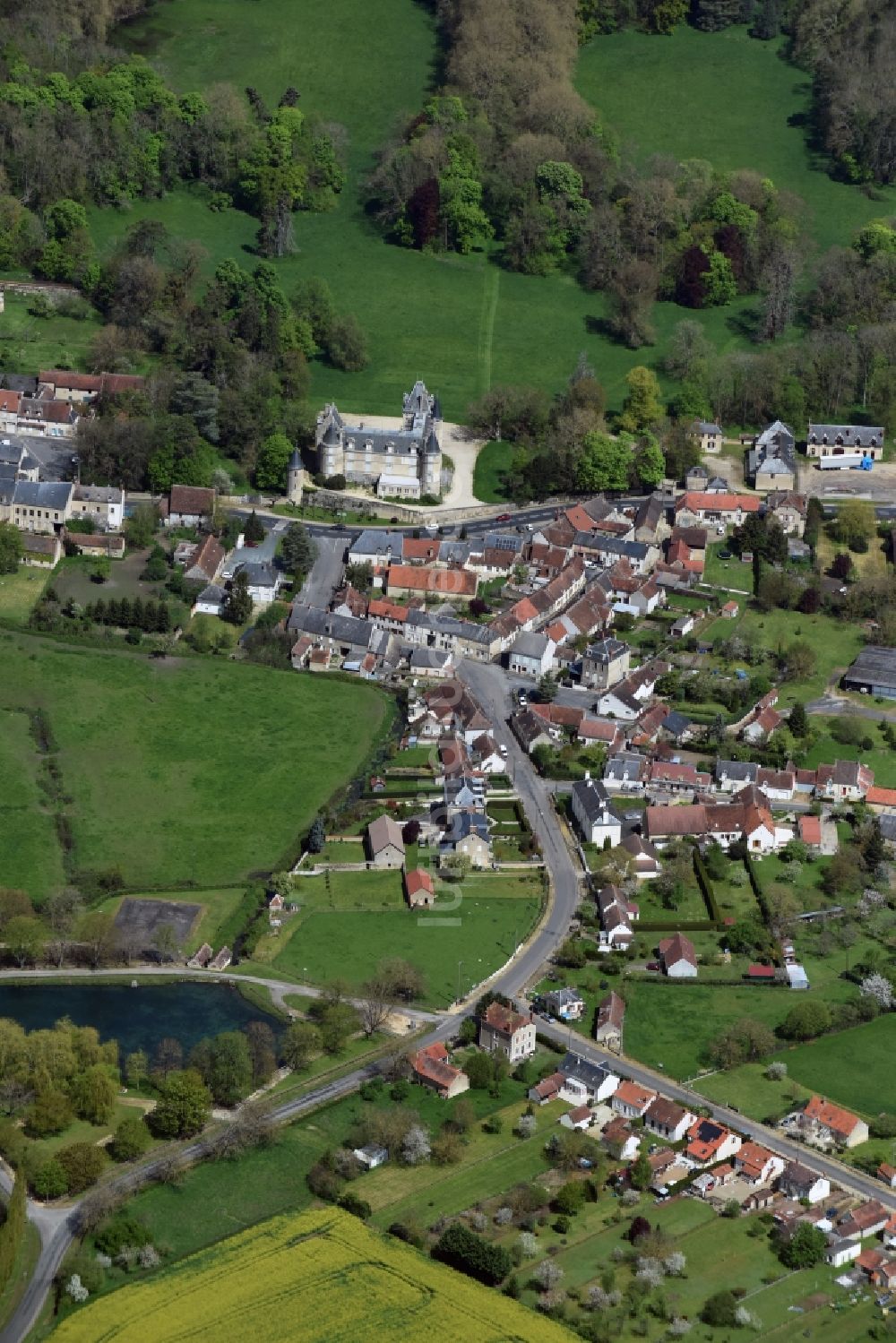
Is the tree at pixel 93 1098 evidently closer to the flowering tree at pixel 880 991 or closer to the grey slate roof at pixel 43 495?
the flowering tree at pixel 880 991

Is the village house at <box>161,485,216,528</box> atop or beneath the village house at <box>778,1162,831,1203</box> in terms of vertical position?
beneath

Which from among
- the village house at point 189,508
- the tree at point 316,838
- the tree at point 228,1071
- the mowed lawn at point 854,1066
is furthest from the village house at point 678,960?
the village house at point 189,508

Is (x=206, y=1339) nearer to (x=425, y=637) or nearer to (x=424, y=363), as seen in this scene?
(x=425, y=637)

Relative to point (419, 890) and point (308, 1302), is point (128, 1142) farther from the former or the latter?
point (419, 890)

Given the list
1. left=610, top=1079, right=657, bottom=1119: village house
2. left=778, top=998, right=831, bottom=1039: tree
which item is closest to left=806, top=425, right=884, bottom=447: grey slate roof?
left=778, top=998, right=831, bottom=1039: tree

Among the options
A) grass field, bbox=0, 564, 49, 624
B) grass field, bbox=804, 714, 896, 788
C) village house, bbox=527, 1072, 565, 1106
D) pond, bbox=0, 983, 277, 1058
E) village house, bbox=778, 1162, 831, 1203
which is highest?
village house, bbox=778, 1162, 831, 1203

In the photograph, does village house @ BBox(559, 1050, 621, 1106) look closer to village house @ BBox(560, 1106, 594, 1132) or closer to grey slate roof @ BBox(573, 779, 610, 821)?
village house @ BBox(560, 1106, 594, 1132)

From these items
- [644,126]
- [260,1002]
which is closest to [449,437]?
[644,126]
